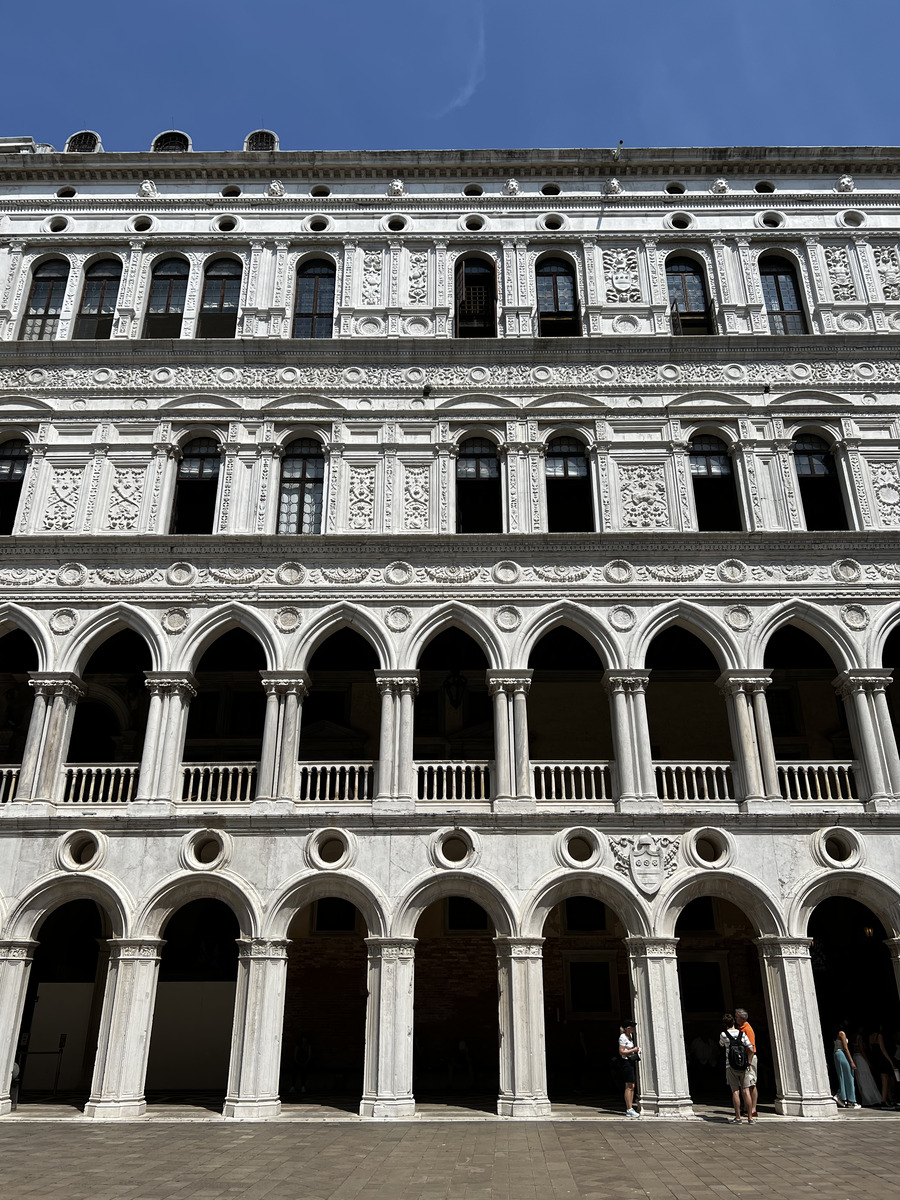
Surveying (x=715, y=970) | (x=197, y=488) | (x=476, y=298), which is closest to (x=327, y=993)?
(x=715, y=970)

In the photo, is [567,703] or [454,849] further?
[567,703]

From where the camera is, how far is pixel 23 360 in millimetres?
19516

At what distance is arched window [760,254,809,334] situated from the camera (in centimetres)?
2006

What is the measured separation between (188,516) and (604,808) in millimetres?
10253

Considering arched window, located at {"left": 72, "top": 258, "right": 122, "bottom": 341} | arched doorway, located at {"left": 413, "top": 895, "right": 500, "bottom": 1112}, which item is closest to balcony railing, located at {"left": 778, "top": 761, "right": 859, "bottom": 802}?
arched doorway, located at {"left": 413, "top": 895, "right": 500, "bottom": 1112}

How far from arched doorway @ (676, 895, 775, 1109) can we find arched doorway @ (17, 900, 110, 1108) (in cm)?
1200

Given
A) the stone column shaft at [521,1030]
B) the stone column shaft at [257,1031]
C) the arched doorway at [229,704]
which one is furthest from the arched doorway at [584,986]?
the arched doorway at [229,704]

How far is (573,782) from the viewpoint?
1547 centimetres

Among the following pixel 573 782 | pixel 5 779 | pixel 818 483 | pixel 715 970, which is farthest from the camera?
pixel 715 970

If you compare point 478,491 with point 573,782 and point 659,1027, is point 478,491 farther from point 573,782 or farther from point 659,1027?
point 659,1027

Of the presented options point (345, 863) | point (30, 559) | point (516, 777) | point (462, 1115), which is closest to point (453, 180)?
point (30, 559)

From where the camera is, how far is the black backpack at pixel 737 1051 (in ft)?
43.1

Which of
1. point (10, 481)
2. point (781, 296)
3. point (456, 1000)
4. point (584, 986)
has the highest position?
point (781, 296)

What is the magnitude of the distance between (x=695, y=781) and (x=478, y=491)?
23.9ft
